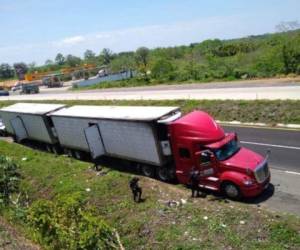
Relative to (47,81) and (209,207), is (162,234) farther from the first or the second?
(47,81)

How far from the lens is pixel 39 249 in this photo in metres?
13.4

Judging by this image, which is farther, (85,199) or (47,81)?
(47,81)

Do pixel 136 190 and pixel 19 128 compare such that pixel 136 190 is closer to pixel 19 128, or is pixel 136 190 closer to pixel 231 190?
pixel 231 190

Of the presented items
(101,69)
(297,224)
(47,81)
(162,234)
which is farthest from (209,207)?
(101,69)

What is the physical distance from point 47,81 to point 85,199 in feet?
317

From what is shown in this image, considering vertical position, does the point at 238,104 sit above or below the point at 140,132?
below

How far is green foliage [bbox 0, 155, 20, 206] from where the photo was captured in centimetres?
2138

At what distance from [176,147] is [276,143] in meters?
8.11

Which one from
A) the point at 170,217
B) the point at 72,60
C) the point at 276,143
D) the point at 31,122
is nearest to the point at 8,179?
the point at 31,122

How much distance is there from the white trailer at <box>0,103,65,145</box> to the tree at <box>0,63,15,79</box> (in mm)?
166861

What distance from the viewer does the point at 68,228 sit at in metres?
13.0

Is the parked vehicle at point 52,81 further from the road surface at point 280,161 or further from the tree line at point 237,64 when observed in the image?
the road surface at point 280,161

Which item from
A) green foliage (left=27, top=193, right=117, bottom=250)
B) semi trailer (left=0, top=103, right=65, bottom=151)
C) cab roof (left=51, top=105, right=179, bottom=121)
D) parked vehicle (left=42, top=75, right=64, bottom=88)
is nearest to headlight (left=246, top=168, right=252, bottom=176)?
cab roof (left=51, top=105, right=179, bottom=121)

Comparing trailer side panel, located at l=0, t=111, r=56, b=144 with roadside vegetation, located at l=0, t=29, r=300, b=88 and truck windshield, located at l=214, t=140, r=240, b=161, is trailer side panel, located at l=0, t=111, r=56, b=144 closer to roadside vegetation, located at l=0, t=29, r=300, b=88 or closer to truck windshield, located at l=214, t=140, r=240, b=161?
truck windshield, located at l=214, t=140, r=240, b=161
